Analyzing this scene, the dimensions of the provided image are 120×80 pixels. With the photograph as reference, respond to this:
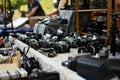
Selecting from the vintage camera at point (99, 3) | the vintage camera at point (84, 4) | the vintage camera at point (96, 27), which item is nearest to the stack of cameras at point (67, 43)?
the vintage camera at point (96, 27)

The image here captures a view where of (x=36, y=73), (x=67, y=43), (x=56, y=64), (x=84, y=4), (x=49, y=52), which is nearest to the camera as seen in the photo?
(x=36, y=73)

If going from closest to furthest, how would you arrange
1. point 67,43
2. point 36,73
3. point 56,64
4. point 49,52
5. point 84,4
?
point 36,73, point 56,64, point 49,52, point 67,43, point 84,4

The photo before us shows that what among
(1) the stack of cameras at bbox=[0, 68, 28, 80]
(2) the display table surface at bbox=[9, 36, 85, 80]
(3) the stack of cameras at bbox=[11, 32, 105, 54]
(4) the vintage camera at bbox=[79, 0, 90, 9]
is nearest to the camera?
(2) the display table surface at bbox=[9, 36, 85, 80]

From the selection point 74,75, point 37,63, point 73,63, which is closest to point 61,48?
point 37,63

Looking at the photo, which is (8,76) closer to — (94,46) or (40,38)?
(94,46)

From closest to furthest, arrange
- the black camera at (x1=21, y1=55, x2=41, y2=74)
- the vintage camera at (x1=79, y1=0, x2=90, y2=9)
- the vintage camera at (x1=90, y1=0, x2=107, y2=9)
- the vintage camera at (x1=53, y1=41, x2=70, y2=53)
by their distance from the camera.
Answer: the black camera at (x1=21, y1=55, x2=41, y2=74) < the vintage camera at (x1=53, y1=41, x2=70, y2=53) < the vintage camera at (x1=90, y1=0, x2=107, y2=9) < the vintage camera at (x1=79, y1=0, x2=90, y2=9)

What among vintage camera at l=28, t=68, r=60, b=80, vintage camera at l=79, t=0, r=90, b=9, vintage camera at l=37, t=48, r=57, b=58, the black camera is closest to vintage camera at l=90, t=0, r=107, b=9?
vintage camera at l=79, t=0, r=90, b=9

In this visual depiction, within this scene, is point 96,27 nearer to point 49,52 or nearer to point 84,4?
point 84,4

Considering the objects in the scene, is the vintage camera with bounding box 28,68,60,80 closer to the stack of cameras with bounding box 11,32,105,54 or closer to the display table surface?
the display table surface

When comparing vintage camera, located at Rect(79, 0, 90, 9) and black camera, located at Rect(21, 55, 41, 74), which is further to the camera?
vintage camera, located at Rect(79, 0, 90, 9)

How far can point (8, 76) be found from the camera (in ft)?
5.02

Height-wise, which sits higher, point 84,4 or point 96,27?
point 84,4

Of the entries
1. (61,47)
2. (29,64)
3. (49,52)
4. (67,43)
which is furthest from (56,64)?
(67,43)

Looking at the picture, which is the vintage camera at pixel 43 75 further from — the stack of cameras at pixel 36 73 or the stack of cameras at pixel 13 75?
the stack of cameras at pixel 13 75
